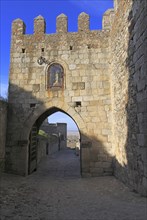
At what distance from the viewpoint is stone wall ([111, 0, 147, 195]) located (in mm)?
4461

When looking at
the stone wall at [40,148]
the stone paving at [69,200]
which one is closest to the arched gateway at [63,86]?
the stone paving at [69,200]

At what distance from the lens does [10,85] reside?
27.0ft

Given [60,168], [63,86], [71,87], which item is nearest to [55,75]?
[63,86]

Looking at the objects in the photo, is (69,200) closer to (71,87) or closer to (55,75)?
(71,87)

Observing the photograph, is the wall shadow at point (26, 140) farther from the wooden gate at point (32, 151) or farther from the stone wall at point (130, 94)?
the stone wall at point (130, 94)

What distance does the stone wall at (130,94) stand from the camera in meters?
4.46

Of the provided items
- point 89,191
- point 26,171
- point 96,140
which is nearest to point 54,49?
point 96,140

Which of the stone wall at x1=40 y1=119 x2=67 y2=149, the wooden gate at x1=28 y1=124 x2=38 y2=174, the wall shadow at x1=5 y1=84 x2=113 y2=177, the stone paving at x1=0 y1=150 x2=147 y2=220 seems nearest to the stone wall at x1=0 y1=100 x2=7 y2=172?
the wall shadow at x1=5 y1=84 x2=113 y2=177

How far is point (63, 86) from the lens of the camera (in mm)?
8062

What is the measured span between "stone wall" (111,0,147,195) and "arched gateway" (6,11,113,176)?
2.40 feet

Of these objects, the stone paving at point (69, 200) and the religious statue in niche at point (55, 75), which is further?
the religious statue in niche at point (55, 75)

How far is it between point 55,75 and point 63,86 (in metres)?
0.47

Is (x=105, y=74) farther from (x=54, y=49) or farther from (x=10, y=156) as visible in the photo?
(x=10, y=156)

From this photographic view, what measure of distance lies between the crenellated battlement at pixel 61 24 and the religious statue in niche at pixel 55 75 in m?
1.25
